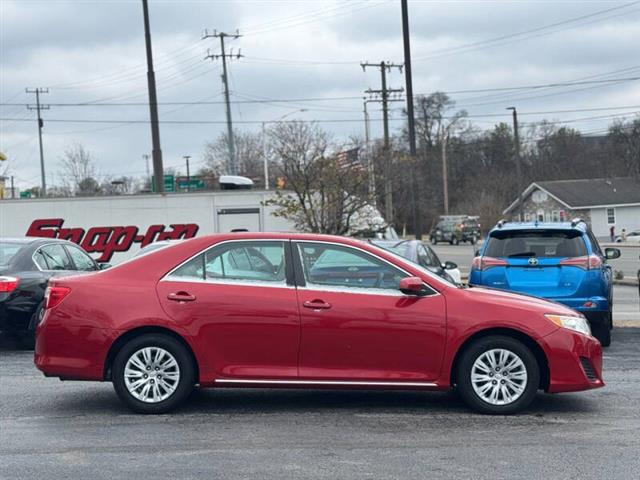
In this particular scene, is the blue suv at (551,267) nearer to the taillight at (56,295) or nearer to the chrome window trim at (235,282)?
the chrome window trim at (235,282)

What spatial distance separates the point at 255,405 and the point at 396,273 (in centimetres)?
176

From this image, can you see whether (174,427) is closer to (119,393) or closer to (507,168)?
(119,393)

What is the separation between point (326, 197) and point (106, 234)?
7.31m

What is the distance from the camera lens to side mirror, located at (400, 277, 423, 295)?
746 centimetres

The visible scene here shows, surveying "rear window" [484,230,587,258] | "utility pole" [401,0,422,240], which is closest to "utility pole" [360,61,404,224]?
"utility pole" [401,0,422,240]

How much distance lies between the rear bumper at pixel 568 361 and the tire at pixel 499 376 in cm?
14

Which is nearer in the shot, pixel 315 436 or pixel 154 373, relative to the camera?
pixel 315 436

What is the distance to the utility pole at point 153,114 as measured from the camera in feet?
121

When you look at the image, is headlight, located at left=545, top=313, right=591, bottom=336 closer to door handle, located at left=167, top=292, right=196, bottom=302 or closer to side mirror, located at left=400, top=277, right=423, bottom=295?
side mirror, located at left=400, top=277, right=423, bottom=295

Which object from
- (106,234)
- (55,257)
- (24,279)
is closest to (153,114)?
(106,234)

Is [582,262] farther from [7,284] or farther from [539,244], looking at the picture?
[7,284]

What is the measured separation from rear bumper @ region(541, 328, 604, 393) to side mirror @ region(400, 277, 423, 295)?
1.09 meters

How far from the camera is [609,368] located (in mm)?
10062

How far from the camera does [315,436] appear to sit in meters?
7.01
